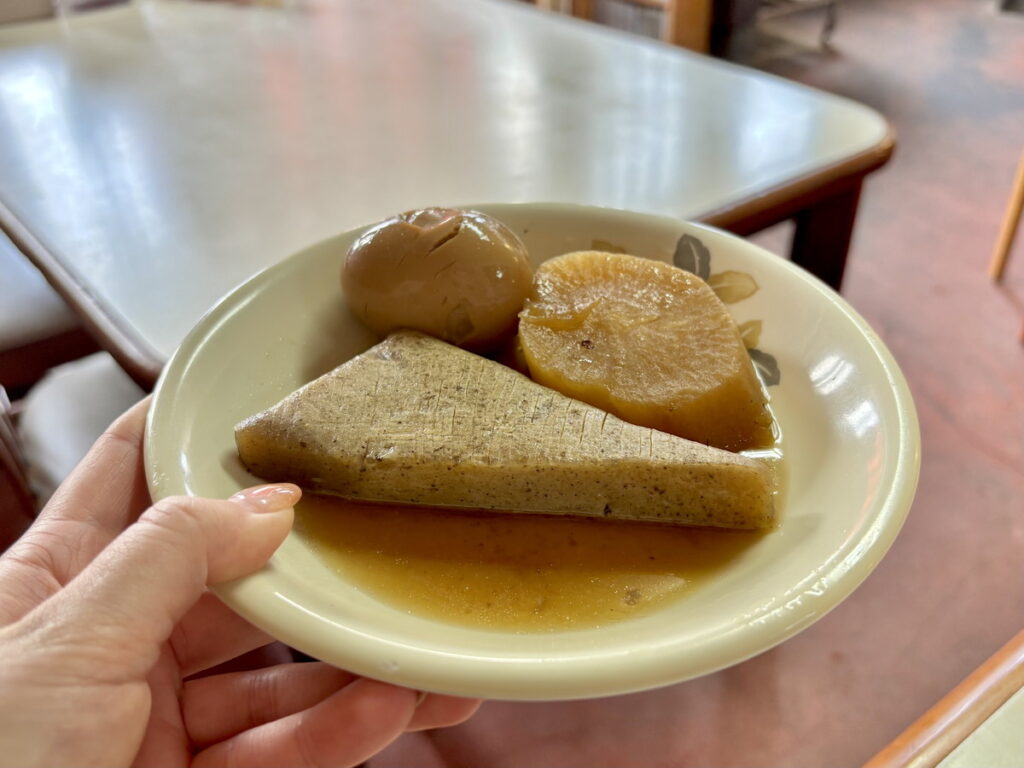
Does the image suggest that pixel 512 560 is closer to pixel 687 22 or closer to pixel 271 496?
pixel 271 496

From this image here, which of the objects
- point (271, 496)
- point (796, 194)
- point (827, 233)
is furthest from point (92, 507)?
point (827, 233)

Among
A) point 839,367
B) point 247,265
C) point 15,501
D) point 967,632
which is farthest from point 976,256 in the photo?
point 15,501

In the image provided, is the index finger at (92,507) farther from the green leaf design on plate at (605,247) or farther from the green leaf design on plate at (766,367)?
the green leaf design on plate at (766,367)

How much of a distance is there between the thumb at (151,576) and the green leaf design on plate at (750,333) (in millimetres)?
555

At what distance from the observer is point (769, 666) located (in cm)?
138

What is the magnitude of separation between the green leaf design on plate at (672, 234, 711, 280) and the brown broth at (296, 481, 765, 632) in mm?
333

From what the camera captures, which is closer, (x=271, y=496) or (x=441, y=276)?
(x=271, y=496)

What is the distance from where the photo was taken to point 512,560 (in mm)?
715

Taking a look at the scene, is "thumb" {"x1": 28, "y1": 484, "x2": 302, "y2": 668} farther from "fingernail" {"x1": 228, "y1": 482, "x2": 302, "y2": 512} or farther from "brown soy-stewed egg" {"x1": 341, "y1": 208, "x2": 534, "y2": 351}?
"brown soy-stewed egg" {"x1": 341, "y1": 208, "x2": 534, "y2": 351}

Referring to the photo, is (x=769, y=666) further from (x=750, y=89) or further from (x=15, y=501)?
(x=15, y=501)

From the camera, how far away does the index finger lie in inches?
30.4

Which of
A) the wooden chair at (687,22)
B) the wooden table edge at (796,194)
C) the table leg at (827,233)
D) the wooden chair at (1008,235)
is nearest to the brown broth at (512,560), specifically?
the wooden table edge at (796,194)

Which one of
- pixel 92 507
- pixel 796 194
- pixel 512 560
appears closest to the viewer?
pixel 512 560

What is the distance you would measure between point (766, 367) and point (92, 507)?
2.34 feet
